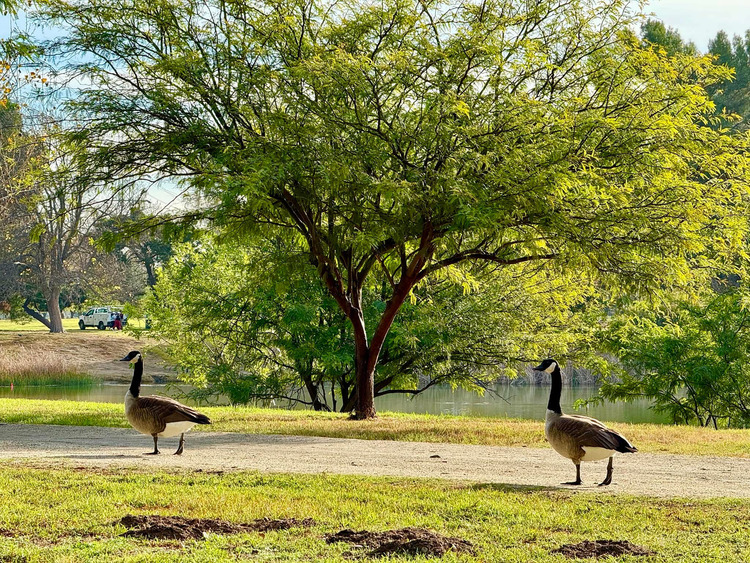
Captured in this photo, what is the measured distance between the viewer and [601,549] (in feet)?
21.1

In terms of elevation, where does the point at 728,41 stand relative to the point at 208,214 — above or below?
above

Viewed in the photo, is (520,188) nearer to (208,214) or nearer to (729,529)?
(208,214)

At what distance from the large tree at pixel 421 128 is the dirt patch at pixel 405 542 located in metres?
8.37

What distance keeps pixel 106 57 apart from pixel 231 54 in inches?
102

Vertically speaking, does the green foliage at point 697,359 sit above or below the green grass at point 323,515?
above

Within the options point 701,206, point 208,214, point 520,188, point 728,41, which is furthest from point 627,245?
point 728,41

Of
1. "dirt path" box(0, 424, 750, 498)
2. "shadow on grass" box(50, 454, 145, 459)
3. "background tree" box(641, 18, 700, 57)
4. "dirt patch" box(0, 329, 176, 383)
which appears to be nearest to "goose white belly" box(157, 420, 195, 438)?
"dirt path" box(0, 424, 750, 498)

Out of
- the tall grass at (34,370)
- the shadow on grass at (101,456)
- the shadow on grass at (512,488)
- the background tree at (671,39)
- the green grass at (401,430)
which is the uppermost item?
the background tree at (671,39)

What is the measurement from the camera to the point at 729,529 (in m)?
7.44

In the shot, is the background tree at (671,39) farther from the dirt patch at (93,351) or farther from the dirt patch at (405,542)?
the dirt patch at (405,542)

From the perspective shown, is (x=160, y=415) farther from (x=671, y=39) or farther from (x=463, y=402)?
(x=671, y=39)

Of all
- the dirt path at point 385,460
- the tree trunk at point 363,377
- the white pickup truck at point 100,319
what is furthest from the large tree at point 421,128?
the white pickup truck at point 100,319

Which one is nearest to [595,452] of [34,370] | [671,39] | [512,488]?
[512,488]

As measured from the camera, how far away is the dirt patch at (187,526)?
6.78m
